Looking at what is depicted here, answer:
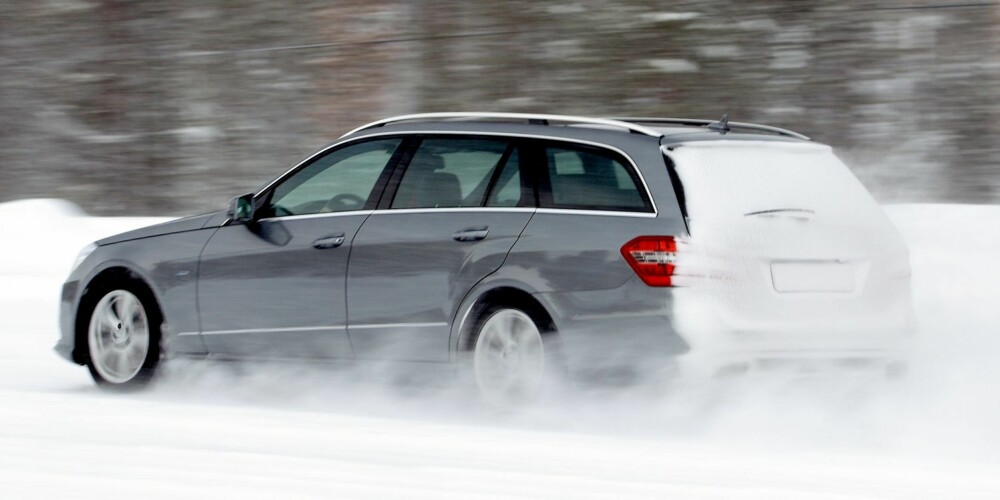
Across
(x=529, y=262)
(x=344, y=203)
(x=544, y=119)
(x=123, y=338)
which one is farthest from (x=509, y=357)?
(x=123, y=338)

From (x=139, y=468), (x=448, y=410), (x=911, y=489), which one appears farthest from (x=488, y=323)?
(x=911, y=489)

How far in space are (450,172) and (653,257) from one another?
1.37 meters

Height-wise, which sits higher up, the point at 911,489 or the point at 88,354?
the point at 88,354

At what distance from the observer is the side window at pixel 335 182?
277 inches

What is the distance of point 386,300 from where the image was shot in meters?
6.70

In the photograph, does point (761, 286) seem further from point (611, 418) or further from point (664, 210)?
point (611, 418)

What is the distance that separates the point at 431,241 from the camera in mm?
6570

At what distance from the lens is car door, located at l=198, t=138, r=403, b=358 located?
6.93 meters

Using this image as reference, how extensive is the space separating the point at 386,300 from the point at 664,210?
5.07 feet

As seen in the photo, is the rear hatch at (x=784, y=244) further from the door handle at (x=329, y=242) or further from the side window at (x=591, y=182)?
the door handle at (x=329, y=242)

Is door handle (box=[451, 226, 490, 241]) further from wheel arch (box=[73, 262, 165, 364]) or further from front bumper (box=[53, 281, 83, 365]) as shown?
front bumper (box=[53, 281, 83, 365])

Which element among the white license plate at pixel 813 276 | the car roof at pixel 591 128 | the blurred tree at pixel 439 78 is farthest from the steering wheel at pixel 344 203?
the blurred tree at pixel 439 78

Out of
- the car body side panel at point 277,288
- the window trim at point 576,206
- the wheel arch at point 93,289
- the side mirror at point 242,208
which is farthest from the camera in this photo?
the wheel arch at point 93,289

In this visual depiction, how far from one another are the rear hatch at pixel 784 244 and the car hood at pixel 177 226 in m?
2.69
